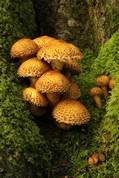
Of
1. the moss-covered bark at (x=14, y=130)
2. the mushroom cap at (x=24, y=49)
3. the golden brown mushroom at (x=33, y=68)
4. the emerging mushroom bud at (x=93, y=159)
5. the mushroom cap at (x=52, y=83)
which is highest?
the mushroom cap at (x=24, y=49)

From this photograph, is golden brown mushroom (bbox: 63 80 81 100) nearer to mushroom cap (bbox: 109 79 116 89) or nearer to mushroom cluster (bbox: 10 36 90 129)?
mushroom cluster (bbox: 10 36 90 129)

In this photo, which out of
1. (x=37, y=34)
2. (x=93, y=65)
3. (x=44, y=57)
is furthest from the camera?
(x=37, y=34)

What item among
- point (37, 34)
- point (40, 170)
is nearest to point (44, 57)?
point (40, 170)

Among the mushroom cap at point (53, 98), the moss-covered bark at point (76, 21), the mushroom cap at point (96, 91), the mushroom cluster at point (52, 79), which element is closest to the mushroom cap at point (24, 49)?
the mushroom cluster at point (52, 79)

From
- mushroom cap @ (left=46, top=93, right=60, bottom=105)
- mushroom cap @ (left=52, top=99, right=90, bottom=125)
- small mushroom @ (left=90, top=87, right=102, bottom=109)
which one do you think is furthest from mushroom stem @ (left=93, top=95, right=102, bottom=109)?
mushroom cap @ (left=46, top=93, right=60, bottom=105)

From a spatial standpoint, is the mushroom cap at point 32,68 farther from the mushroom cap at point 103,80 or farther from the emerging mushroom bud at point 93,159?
the emerging mushroom bud at point 93,159

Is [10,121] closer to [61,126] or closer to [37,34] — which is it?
[61,126]
